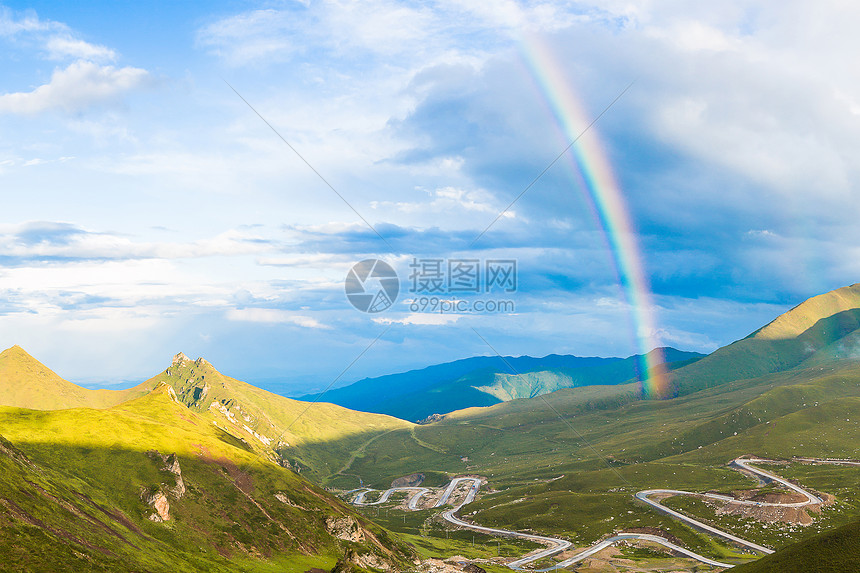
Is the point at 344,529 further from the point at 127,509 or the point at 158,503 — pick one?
the point at 127,509

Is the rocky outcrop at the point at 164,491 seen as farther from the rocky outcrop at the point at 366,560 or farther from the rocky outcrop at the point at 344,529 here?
the rocky outcrop at the point at 344,529

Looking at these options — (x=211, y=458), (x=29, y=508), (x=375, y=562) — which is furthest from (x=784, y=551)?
(x=211, y=458)

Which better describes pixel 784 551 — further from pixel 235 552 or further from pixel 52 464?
pixel 52 464

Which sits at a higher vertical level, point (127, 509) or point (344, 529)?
point (127, 509)

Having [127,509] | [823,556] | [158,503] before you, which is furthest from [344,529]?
[823,556]

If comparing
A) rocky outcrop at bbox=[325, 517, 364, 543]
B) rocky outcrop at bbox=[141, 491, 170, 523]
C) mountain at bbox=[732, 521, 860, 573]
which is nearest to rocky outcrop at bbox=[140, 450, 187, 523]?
rocky outcrop at bbox=[141, 491, 170, 523]
